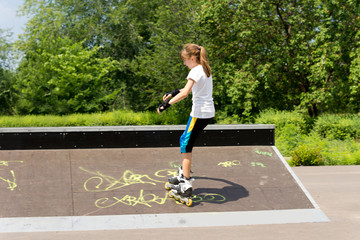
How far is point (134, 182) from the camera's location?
5.93m

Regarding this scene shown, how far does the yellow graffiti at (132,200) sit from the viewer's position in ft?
17.4

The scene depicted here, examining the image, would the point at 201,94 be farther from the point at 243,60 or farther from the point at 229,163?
the point at 243,60

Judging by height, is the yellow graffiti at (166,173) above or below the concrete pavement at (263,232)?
above

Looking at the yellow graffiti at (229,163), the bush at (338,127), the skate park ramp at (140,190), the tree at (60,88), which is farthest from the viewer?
the tree at (60,88)

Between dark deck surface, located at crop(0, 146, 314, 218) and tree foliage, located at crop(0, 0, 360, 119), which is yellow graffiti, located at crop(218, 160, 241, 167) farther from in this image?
tree foliage, located at crop(0, 0, 360, 119)

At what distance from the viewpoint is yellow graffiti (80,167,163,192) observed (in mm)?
5730

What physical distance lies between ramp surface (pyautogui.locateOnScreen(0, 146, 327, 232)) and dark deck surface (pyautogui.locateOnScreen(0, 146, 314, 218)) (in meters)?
0.01

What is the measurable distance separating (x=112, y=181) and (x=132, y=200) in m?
0.63

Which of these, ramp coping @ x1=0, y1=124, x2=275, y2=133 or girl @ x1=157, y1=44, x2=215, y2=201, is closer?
girl @ x1=157, y1=44, x2=215, y2=201

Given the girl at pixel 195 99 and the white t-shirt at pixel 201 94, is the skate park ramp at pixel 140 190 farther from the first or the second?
the white t-shirt at pixel 201 94

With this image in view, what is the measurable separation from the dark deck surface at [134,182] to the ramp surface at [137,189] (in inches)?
0.5

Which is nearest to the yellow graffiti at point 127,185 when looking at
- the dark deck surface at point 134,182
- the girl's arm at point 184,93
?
the dark deck surface at point 134,182

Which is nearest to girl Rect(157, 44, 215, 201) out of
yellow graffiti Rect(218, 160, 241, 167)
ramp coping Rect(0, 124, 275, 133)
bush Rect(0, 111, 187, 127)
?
yellow graffiti Rect(218, 160, 241, 167)

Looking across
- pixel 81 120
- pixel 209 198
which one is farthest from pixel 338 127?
pixel 209 198
